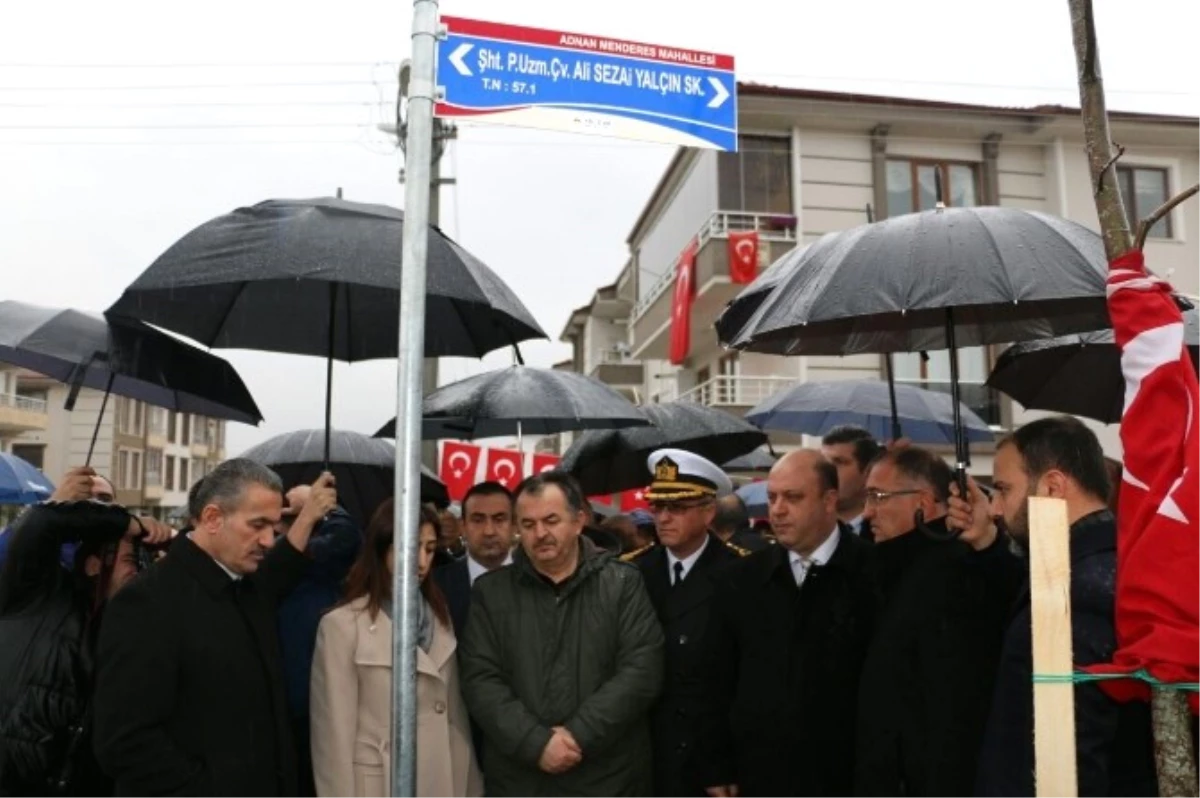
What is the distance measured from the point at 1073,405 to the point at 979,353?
49.0 ft

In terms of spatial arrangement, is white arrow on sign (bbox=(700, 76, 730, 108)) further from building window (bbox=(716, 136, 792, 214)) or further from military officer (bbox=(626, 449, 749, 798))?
building window (bbox=(716, 136, 792, 214))

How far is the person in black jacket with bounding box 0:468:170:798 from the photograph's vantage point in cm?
378

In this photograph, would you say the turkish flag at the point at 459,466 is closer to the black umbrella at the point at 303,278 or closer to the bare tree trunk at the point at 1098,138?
the black umbrella at the point at 303,278

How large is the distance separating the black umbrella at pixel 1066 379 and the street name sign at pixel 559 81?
346cm

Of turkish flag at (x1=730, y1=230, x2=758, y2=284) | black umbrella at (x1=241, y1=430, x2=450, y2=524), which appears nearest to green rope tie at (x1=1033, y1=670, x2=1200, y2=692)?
black umbrella at (x1=241, y1=430, x2=450, y2=524)

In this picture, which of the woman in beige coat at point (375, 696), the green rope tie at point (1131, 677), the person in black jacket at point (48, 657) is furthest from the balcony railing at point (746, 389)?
the green rope tie at point (1131, 677)

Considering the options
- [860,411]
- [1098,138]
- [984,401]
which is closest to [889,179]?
[984,401]

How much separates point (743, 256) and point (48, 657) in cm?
1601

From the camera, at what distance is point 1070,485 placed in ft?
9.70

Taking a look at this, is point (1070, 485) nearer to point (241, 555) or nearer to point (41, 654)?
point (241, 555)

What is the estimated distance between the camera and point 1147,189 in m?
21.3

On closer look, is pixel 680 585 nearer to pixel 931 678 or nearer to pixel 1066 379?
pixel 931 678

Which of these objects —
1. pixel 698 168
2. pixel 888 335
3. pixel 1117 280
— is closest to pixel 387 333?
pixel 888 335

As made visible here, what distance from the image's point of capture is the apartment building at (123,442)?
2092 inches
